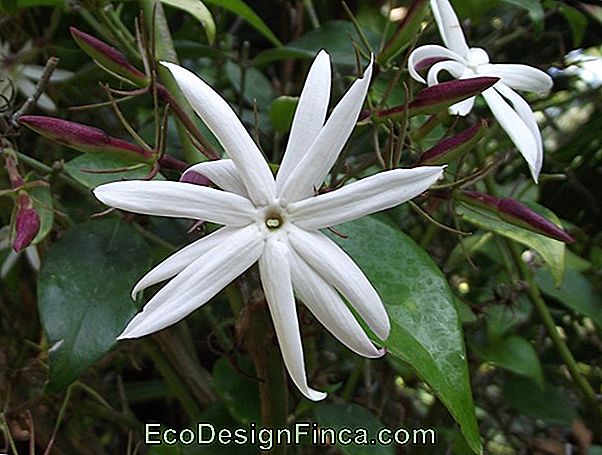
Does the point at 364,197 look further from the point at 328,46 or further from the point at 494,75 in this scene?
the point at 328,46

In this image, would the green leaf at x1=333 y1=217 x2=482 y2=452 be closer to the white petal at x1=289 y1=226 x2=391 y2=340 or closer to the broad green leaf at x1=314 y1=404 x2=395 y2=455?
the white petal at x1=289 y1=226 x2=391 y2=340

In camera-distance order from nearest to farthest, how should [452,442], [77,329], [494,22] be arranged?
[77,329] < [452,442] < [494,22]

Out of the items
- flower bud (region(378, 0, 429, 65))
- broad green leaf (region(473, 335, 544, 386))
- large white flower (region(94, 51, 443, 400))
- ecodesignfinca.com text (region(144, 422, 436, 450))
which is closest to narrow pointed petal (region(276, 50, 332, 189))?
large white flower (region(94, 51, 443, 400))

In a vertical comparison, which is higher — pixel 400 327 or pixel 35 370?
pixel 35 370

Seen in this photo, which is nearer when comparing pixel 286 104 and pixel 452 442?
pixel 286 104

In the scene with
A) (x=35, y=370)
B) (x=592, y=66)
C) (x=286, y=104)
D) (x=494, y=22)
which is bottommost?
(x=35, y=370)

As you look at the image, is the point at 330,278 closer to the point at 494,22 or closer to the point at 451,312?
the point at 451,312

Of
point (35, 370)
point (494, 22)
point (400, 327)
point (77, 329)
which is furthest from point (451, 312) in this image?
point (494, 22)

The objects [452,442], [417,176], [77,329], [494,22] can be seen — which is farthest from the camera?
[494,22]
